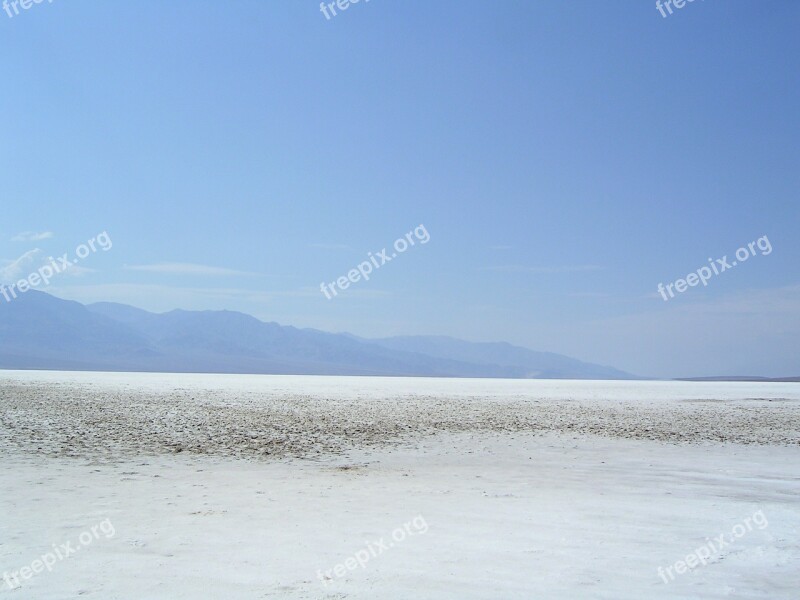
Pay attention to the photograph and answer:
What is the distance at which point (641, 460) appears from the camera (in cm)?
1733

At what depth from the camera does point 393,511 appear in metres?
11.2

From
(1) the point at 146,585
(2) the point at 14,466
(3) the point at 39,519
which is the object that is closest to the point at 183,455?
(2) the point at 14,466

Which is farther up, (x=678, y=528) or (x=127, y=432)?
(x=127, y=432)

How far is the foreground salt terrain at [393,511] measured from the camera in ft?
25.5

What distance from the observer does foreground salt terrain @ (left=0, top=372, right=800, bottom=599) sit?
25.5 feet

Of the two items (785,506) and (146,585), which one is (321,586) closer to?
(146,585)

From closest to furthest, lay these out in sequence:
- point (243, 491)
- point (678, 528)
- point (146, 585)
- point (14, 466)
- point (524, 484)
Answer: point (146, 585) < point (678, 528) < point (243, 491) < point (524, 484) < point (14, 466)

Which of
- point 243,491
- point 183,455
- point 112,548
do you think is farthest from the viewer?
point 183,455

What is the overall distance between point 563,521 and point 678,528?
1797 millimetres

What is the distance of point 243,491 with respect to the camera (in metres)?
12.8

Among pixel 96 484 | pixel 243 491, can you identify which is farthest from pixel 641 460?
pixel 96 484

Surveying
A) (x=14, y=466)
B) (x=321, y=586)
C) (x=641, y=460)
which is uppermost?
(x=14, y=466)

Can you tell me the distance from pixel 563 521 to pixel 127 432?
632 inches

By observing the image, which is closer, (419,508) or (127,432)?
(419,508)
